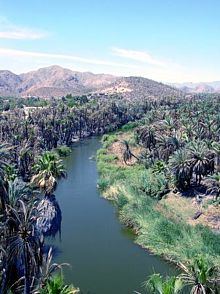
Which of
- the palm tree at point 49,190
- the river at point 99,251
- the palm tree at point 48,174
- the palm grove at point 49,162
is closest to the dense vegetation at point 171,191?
the palm grove at point 49,162

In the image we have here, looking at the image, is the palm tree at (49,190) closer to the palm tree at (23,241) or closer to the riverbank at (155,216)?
the riverbank at (155,216)

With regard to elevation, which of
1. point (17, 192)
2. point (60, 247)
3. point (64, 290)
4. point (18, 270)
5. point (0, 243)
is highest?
point (17, 192)

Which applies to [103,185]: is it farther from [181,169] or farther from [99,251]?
[99,251]

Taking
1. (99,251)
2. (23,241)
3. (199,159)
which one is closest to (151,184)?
(199,159)

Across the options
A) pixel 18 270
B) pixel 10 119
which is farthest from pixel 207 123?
pixel 18 270

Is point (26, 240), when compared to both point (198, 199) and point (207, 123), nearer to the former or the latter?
point (198, 199)
